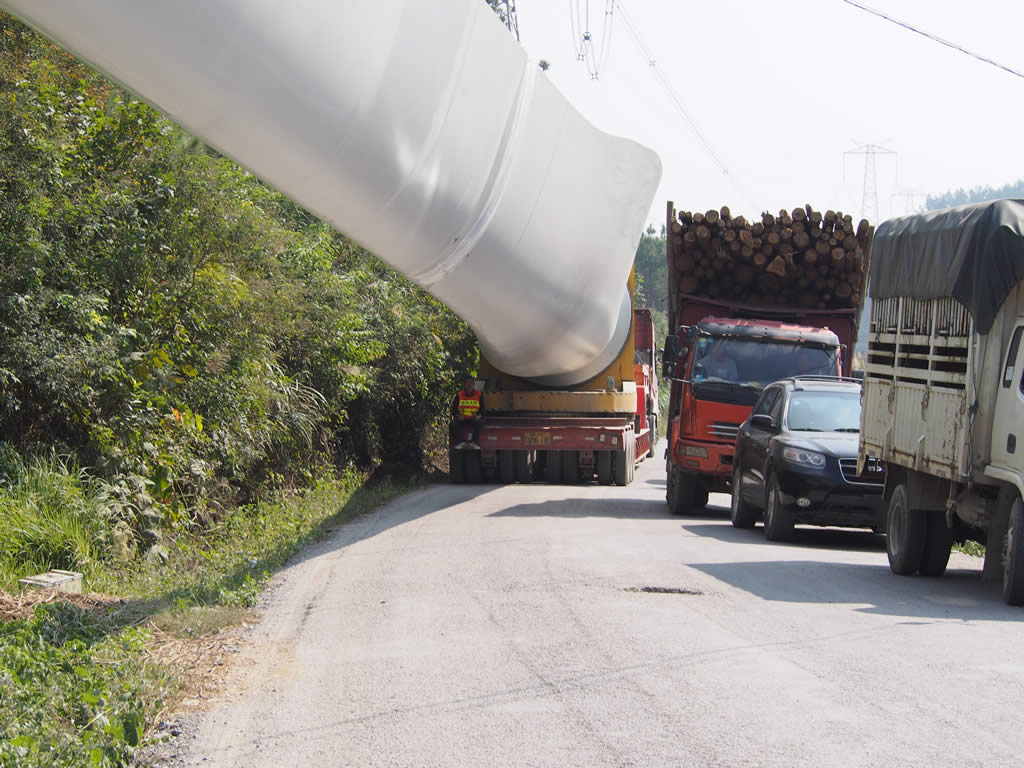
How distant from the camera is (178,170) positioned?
12727 mm

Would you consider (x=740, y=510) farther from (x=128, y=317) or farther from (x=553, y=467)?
(x=128, y=317)

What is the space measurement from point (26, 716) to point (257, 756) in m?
1.09

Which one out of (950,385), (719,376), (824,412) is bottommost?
(824,412)

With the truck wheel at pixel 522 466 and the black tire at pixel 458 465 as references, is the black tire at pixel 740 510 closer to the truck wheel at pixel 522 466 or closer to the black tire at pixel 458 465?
the truck wheel at pixel 522 466

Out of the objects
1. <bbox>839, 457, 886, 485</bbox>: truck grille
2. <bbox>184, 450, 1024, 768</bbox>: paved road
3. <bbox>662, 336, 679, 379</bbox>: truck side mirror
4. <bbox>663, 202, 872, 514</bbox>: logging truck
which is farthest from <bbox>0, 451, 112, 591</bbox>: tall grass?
<bbox>663, 202, 872, 514</bbox>: logging truck

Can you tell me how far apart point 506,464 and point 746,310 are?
4.89 m

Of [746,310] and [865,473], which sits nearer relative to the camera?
[865,473]

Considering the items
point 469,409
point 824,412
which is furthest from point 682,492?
point 469,409

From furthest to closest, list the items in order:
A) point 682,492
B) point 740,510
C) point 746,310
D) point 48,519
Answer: point 746,310
point 682,492
point 740,510
point 48,519

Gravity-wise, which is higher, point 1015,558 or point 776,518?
point 1015,558

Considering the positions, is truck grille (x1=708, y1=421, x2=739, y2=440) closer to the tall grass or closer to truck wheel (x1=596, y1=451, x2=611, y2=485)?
truck wheel (x1=596, y1=451, x2=611, y2=485)

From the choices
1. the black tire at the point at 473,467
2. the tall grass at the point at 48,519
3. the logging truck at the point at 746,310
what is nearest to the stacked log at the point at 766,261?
the logging truck at the point at 746,310

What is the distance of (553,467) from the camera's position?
2042 centimetres

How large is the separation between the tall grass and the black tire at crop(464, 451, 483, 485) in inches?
382
